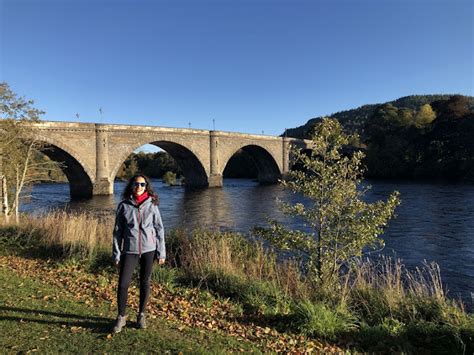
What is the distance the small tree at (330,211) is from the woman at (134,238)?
3561 millimetres

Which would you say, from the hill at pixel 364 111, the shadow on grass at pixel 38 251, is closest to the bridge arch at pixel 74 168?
the shadow on grass at pixel 38 251

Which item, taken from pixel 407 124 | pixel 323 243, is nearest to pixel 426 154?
pixel 407 124

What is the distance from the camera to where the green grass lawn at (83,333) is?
478 centimetres

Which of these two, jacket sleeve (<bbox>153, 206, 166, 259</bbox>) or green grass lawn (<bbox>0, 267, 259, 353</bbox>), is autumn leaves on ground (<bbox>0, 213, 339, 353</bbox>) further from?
jacket sleeve (<bbox>153, 206, 166, 259</bbox>)

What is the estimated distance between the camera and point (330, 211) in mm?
8156

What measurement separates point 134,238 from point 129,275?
54 cm

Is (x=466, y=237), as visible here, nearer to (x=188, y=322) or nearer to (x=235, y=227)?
(x=235, y=227)

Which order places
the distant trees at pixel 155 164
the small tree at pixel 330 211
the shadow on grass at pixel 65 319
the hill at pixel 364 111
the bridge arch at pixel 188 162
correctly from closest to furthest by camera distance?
the shadow on grass at pixel 65 319 < the small tree at pixel 330 211 < the bridge arch at pixel 188 162 < the distant trees at pixel 155 164 < the hill at pixel 364 111

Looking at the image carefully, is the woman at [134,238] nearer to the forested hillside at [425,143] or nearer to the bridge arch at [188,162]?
the bridge arch at [188,162]

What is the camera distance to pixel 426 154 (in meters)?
71.0

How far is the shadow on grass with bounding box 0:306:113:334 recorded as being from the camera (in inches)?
215

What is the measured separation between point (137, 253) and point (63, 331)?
1407 millimetres

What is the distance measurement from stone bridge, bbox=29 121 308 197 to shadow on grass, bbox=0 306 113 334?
23.6 meters

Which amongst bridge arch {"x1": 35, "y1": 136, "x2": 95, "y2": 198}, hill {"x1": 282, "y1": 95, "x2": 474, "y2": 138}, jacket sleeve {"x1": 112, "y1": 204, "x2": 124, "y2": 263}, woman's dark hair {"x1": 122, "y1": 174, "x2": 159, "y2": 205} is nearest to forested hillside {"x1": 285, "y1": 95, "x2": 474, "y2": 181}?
bridge arch {"x1": 35, "y1": 136, "x2": 95, "y2": 198}
